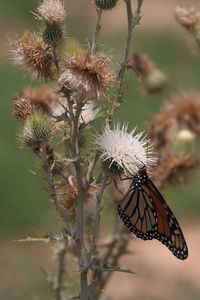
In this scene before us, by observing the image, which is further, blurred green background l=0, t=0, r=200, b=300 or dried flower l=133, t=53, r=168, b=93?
blurred green background l=0, t=0, r=200, b=300

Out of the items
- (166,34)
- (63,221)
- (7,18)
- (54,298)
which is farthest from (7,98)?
(63,221)

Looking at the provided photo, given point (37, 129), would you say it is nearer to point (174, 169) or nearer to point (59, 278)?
point (59, 278)

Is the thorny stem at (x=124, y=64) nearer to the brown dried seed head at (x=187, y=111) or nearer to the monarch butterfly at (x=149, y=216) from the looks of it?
the monarch butterfly at (x=149, y=216)

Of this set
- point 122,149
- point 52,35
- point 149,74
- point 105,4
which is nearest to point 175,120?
point 149,74

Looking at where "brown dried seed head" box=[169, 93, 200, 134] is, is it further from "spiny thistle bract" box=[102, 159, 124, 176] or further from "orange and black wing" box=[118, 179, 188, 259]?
"spiny thistle bract" box=[102, 159, 124, 176]

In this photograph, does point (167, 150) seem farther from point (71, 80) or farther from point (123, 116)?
point (123, 116)

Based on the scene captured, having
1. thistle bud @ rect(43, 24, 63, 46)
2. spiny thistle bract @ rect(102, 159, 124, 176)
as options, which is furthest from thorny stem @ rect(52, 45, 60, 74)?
spiny thistle bract @ rect(102, 159, 124, 176)

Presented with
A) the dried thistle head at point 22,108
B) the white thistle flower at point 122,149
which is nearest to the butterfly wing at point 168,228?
the white thistle flower at point 122,149
